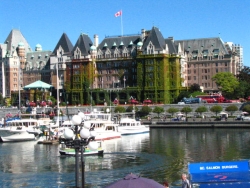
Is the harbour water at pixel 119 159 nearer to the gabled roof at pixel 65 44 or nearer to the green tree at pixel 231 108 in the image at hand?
the green tree at pixel 231 108

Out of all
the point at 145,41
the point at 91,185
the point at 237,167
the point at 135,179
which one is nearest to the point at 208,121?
the point at 145,41

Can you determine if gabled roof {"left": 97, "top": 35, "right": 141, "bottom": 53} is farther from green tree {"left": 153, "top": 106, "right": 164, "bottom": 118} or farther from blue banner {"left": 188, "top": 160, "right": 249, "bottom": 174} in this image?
blue banner {"left": 188, "top": 160, "right": 249, "bottom": 174}

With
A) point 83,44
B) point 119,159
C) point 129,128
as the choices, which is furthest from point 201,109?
point 119,159

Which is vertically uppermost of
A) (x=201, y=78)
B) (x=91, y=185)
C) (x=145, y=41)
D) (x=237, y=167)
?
(x=145, y=41)

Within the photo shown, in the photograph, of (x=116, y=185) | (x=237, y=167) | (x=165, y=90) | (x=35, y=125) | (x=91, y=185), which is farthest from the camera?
(x=165, y=90)

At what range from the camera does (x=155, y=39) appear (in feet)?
418

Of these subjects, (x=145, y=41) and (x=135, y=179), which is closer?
(x=135, y=179)

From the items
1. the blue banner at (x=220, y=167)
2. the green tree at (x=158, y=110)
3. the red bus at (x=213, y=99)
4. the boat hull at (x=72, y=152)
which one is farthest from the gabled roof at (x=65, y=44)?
the blue banner at (x=220, y=167)

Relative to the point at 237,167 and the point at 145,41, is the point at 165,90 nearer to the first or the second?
the point at 145,41

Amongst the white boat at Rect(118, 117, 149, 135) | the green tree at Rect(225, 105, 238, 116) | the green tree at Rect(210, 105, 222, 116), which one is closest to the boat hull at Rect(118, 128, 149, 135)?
the white boat at Rect(118, 117, 149, 135)

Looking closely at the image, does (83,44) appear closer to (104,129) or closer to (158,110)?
(158,110)

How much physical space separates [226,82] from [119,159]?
8121 cm

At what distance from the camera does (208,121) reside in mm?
92312

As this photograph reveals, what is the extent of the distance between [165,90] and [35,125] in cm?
5467
